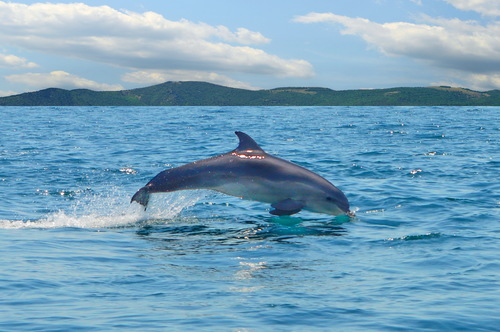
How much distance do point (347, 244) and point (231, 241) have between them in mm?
2600

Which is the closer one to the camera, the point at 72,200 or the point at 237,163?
the point at 237,163

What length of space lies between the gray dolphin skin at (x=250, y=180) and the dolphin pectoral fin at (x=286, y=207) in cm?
3

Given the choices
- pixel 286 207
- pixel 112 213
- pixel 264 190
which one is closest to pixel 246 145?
pixel 264 190

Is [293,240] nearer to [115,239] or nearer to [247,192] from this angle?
[247,192]

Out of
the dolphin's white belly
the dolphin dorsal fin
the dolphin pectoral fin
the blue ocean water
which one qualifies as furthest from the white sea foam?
the dolphin pectoral fin

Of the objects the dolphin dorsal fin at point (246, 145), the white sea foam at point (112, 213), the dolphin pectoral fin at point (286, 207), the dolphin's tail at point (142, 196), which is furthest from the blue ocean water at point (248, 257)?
the dolphin dorsal fin at point (246, 145)

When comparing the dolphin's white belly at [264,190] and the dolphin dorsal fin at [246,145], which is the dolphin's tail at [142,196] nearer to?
the dolphin's white belly at [264,190]

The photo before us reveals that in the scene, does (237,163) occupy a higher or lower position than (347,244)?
higher

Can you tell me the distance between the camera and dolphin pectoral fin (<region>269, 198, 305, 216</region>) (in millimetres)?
14977

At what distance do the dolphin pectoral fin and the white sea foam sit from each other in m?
2.60

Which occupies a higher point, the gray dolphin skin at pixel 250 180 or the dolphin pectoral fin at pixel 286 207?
the gray dolphin skin at pixel 250 180

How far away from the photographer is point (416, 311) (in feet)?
28.4

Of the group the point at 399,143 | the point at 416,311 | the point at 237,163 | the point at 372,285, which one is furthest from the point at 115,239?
the point at 399,143

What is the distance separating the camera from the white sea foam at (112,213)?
52.4 ft
